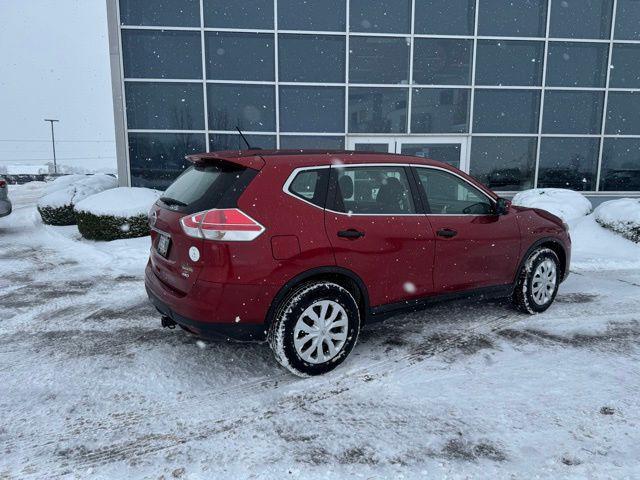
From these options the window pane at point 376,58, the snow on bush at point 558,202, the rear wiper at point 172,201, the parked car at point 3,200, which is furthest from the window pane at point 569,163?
the parked car at point 3,200

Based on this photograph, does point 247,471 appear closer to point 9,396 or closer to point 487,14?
point 9,396

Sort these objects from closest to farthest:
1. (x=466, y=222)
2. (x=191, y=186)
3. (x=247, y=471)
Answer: (x=247, y=471) < (x=191, y=186) < (x=466, y=222)

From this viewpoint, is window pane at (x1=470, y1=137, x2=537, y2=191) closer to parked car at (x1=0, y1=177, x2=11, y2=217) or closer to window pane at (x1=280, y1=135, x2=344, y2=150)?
window pane at (x1=280, y1=135, x2=344, y2=150)

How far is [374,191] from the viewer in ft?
12.5

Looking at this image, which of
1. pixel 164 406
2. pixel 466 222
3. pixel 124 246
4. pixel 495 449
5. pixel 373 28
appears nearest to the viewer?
pixel 495 449

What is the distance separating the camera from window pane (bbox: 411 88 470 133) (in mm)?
11719

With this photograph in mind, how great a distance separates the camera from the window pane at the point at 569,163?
12.0m

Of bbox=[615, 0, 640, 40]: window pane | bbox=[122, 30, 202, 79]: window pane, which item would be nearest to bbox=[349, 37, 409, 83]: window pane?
bbox=[122, 30, 202, 79]: window pane

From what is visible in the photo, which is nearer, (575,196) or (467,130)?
(575,196)

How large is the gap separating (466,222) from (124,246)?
6.46 meters

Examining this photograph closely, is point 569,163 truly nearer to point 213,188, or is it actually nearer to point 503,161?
point 503,161

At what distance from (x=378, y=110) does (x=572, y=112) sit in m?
5.21

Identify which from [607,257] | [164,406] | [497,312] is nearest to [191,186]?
[164,406]

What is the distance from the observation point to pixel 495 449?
2609mm
